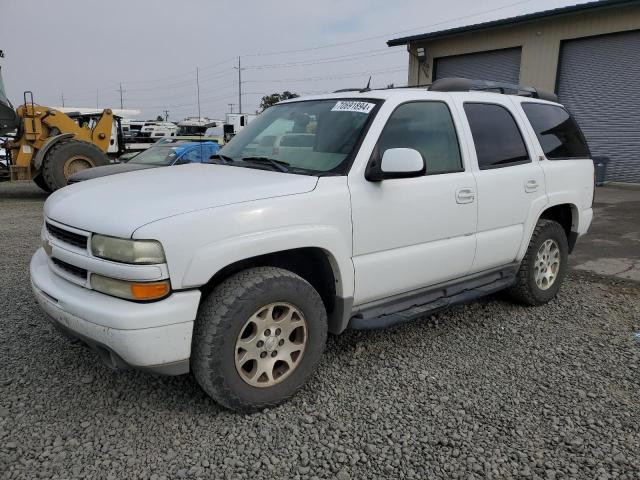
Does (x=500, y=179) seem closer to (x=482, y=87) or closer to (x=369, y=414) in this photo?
(x=482, y=87)

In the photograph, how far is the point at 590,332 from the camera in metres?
4.29

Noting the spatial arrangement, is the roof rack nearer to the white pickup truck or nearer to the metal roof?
the white pickup truck

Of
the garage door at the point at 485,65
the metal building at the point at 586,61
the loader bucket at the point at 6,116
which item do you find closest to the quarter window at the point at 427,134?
the loader bucket at the point at 6,116

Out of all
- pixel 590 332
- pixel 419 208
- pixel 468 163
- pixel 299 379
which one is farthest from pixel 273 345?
pixel 590 332

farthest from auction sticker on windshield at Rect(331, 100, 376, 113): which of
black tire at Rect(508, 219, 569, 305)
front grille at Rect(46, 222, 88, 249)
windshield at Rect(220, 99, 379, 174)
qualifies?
black tire at Rect(508, 219, 569, 305)

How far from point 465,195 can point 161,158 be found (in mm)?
7720

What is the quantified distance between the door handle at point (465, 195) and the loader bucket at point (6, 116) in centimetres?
1186

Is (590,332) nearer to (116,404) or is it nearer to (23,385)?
(116,404)

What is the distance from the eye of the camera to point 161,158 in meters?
10.2

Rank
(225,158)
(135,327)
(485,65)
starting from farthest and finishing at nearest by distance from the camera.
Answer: (485,65) → (225,158) → (135,327)

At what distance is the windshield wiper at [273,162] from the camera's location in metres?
3.39

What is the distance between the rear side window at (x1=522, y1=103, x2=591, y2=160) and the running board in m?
1.15

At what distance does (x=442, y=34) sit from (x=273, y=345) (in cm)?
1613

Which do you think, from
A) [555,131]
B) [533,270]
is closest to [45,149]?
[555,131]
